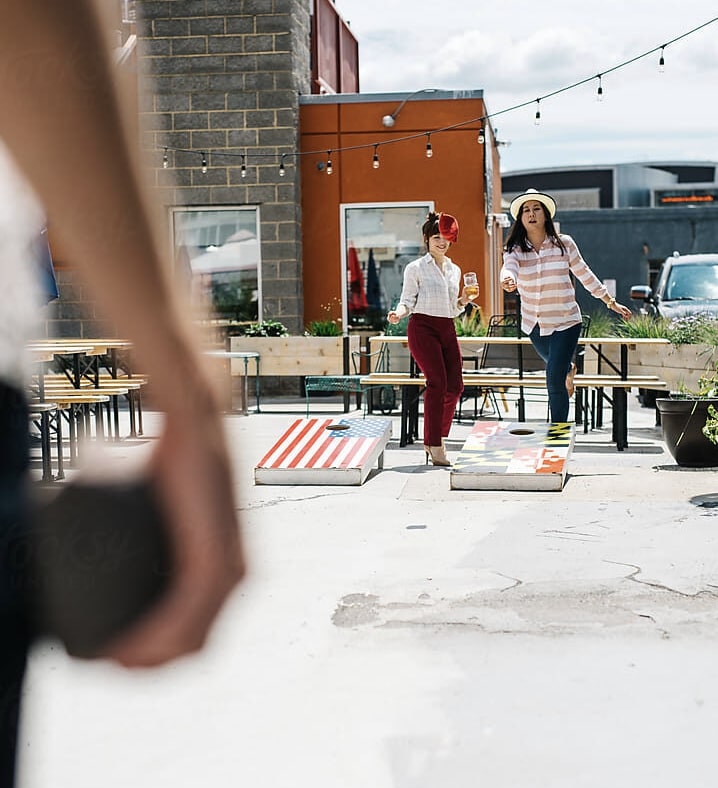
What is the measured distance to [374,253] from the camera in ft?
58.1

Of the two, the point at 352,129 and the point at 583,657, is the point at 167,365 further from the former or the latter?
the point at 352,129

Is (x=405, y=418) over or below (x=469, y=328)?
below

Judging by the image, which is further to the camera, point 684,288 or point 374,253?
point 374,253

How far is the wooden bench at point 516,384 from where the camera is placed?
10164mm

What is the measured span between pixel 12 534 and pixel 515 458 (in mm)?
7061

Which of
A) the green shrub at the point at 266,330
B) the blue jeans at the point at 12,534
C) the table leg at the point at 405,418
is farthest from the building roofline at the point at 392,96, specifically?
the blue jeans at the point at 12,534

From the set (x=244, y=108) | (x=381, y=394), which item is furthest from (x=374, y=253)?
(x=381, y=394)

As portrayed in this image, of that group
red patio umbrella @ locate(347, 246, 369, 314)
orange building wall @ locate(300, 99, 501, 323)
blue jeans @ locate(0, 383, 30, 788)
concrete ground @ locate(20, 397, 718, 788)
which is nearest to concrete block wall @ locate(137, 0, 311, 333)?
orange building wall @ locate(300, 99, 501, 323)

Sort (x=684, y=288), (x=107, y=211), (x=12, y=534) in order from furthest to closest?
(x=684, y=288) → (x=12, y=534) → (x=107, y=211)

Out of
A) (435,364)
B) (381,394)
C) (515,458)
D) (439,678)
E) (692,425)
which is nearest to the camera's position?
(439,678)

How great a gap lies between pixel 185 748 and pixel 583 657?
4.74 ft

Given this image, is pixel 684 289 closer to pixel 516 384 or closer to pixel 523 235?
pixel 516 384

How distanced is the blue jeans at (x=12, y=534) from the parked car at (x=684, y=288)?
1512cm

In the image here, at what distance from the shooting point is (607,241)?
1612 inches
